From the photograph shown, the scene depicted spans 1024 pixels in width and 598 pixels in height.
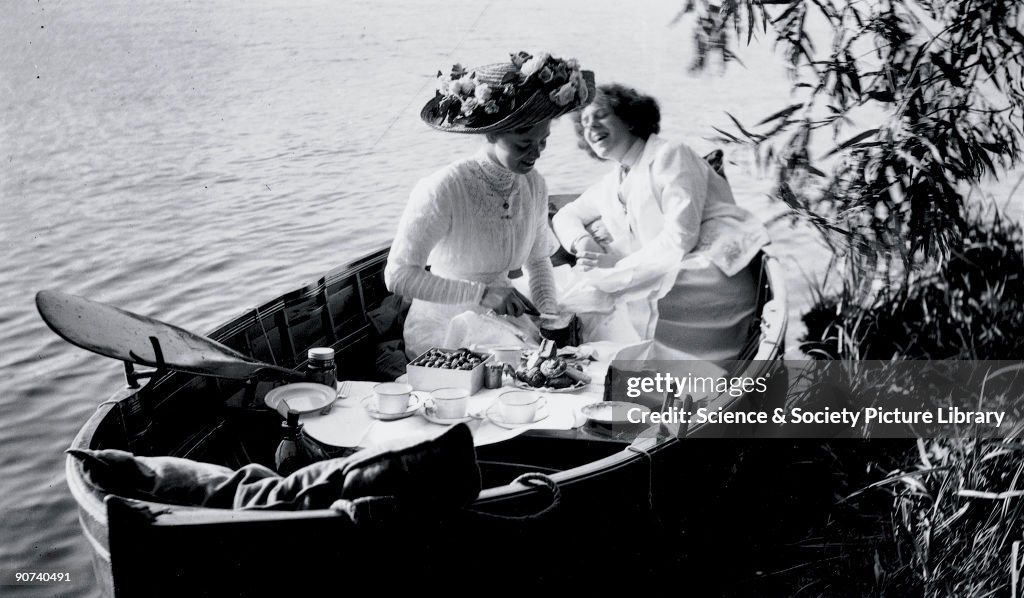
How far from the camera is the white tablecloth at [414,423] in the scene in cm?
245

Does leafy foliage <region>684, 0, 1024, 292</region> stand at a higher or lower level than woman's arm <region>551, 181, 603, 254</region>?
higher

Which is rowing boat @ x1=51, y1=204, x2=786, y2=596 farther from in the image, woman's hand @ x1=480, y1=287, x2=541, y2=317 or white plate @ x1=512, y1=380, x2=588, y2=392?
woman's hand @ x1=480, y1=287, x2=541, y2=317

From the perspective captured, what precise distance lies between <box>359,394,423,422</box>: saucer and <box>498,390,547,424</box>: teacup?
0.24 m

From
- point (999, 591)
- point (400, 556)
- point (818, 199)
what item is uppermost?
point (818, 199)

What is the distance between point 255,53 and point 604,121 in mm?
13430

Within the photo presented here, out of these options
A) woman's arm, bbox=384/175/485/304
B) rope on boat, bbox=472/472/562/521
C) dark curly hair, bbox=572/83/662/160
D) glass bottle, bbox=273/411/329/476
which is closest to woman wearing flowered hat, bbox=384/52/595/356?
woman's arm, bbox=384/175/485/304

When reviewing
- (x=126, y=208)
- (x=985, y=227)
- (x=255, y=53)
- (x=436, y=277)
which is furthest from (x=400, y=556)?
(x=255, y=53)

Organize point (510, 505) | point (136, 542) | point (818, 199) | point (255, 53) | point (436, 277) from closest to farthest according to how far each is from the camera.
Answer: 1. point (136, 542)
2. point (510, 505)
3. point (818, 199)
4. point (436, 277)
5. point (255, 53)

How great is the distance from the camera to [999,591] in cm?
263

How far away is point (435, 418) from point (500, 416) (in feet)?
0.57

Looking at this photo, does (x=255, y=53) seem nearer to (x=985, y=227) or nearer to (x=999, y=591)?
(x=985, y=227)

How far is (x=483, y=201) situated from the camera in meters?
3.38

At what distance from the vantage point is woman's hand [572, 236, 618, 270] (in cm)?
391

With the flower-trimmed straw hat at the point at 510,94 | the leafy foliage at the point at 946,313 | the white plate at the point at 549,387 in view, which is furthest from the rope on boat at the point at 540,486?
the leafy foliage at the point at 946,313
